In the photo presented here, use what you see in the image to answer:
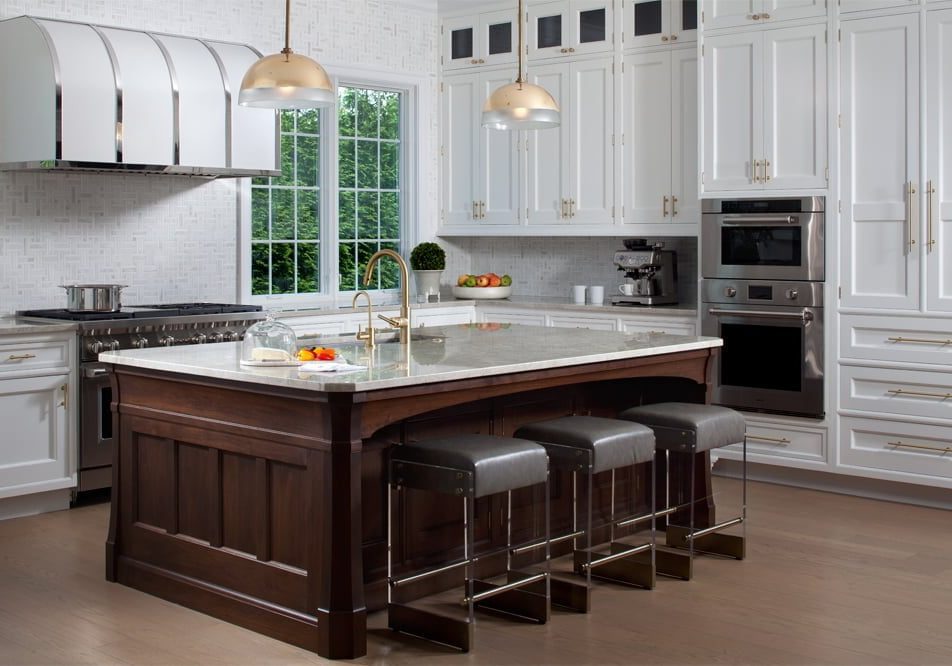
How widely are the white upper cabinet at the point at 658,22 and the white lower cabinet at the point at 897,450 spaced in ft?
8.05

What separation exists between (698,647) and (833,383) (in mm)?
2700

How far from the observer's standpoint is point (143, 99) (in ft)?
19.3

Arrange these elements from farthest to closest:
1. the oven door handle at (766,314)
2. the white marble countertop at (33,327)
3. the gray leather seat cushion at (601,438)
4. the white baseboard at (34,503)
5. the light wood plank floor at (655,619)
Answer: the oven door handle at (766,314)
the white baseboard at (34,503)
the white marble countertop at (33,327)
the gray leather seat cushion at (601,438)
the light wood plank floor at (655,619)

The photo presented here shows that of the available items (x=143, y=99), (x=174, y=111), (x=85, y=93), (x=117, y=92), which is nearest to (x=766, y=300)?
(x=174, y=111)

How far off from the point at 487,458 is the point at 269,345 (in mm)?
893

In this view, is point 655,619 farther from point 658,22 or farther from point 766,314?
point 658,22

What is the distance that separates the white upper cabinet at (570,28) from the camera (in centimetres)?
719

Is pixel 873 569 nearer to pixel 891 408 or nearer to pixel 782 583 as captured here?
pixel 782 583

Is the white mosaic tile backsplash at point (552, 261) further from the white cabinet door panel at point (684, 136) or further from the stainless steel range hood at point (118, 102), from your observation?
the stainless steel range hood at point (118, 102)

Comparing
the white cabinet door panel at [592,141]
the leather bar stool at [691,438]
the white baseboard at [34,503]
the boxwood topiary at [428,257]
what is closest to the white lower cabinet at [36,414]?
the white baseboard at [34,503]

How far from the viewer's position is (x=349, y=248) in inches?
307

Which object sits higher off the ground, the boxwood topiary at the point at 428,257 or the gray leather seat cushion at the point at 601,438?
the boxwood topiary at the point at 428,257

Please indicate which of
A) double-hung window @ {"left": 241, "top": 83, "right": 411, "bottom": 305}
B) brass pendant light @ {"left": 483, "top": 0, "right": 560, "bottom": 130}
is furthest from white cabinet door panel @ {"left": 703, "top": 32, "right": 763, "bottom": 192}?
double-hung window @ {"left": 241, "top": 83, "right": 411, "bottom": 305}

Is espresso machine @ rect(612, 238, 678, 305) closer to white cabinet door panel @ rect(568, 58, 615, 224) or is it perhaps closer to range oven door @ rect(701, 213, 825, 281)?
white cabinet door panel @ rect(568, 58, 615, 224)
